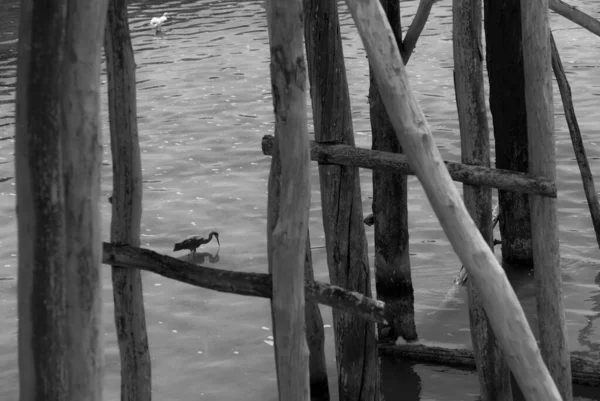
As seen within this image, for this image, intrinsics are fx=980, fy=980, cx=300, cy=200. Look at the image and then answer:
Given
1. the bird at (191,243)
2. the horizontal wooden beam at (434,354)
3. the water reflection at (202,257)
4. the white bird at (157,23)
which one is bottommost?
the horizontal wooden beam at (434,354)

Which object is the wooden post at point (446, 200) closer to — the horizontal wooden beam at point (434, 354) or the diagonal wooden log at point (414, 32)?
the horizontal wooden beam at point (434, 354)

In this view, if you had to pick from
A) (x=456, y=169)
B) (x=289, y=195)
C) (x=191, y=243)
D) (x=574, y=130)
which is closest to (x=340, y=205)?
(x=456, y=169)

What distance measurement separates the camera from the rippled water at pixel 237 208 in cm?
589

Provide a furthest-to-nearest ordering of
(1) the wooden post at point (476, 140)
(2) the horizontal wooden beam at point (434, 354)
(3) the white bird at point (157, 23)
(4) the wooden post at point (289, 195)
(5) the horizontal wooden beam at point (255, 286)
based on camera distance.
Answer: (3) the white bird at point (157, 23) < (2) the horizontal wooden beam at point (434, 354) < (1) the wooden post at point (476, 140) < (5) the horizontal wooden beam at point (255, 286) < (4) the wooden post at point (289, 195)

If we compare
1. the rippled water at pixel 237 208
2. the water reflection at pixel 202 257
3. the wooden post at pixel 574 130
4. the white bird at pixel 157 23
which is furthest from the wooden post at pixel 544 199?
the white bird at pixel 157 23

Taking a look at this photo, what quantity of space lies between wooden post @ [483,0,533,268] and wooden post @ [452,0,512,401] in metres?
1.77

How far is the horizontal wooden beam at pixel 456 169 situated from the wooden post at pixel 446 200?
0.92 m

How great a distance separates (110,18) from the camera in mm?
3883

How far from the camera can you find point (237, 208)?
8938 mm

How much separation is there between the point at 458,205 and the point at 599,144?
7.03 metres

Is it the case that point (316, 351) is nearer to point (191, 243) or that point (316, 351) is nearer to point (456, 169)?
point (456, 169)

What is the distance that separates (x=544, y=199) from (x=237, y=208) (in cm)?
504

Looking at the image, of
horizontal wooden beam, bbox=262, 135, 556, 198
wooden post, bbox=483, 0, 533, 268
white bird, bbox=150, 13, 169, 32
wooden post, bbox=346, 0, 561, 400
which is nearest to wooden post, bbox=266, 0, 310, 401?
wooden post, bbox=346, 0, 561, 400

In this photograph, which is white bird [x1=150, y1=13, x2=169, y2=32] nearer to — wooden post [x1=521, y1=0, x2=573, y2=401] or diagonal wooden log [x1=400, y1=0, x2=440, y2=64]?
diagonal wooden log [x1=400, y1=0, x2=440, y2=64]
